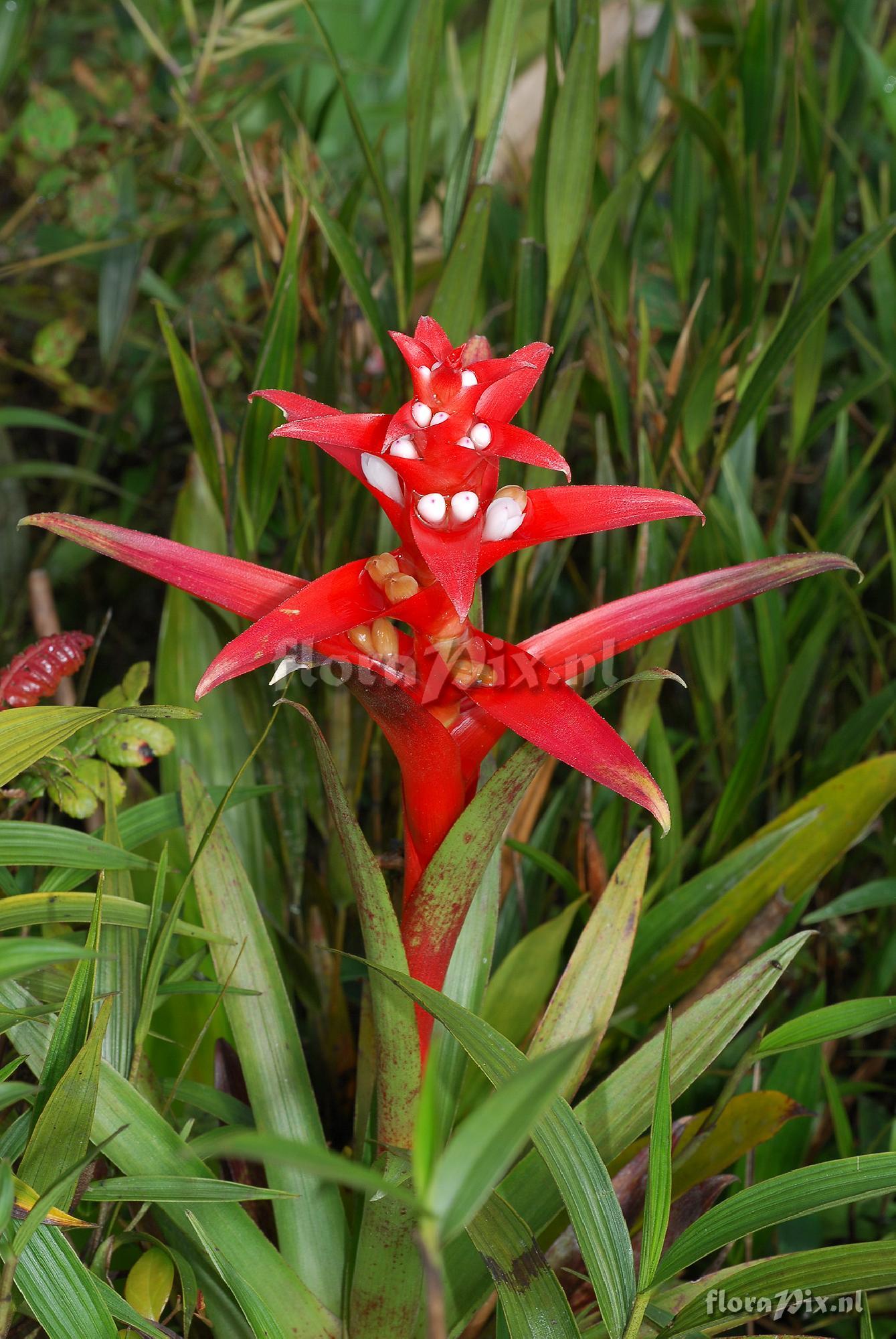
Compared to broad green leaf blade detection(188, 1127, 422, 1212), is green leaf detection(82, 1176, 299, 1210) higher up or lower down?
lower down

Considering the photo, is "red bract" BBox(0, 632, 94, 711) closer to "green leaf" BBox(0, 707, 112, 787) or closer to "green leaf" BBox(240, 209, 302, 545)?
"green leaf" BBox(0, 707, 112, 787)

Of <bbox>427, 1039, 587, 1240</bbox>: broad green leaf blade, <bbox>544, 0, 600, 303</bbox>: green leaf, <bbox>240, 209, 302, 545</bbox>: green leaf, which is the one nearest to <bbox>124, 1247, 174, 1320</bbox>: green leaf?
<bbox>427, 1039, 587, 1240</bbox>: broad green leaf blade

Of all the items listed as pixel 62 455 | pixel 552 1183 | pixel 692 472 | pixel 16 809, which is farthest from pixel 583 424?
pixel 552 1183

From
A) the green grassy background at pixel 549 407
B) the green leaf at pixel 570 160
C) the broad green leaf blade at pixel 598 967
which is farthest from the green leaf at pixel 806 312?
the broad green leaf blade at pixel 598 967

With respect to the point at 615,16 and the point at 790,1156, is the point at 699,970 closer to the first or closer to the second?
the point at 790,1156

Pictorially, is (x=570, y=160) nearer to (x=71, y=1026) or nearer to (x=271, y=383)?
(x=271, y=383)

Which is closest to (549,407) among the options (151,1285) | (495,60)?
(495,60)
